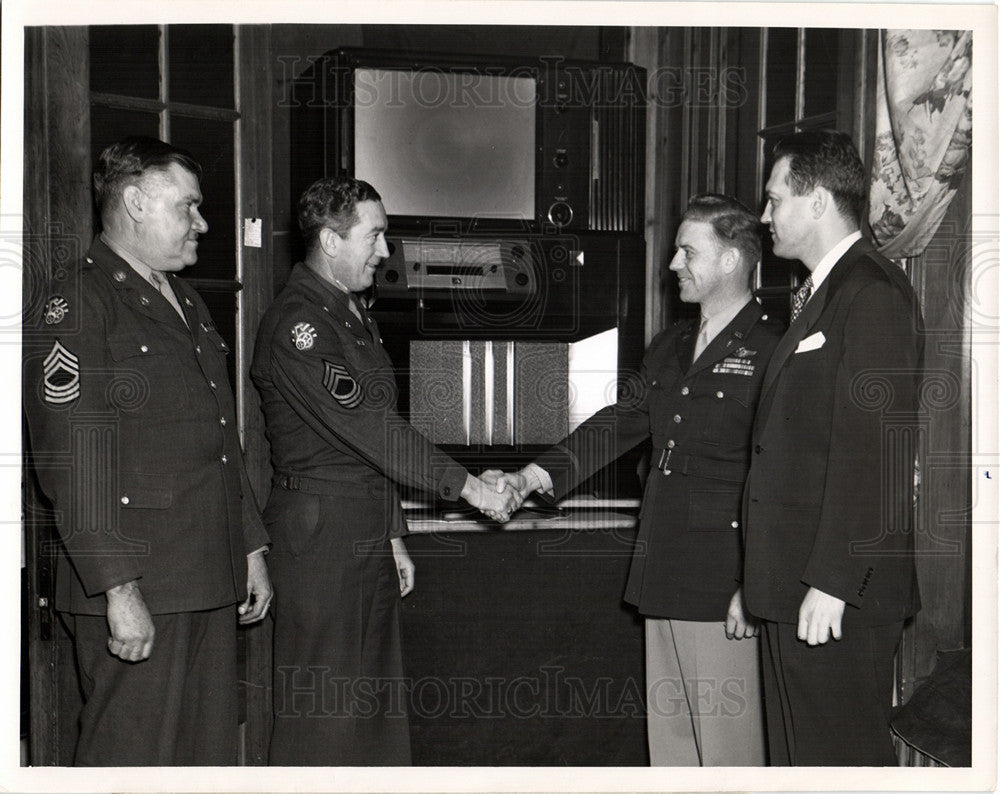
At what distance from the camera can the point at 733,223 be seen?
2203mm

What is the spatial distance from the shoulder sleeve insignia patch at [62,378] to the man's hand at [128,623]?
14.6 inches

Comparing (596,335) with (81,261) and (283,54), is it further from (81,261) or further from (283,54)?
(81,261)

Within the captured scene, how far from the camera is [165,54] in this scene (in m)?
2.48

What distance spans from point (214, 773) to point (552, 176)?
1.83 meters

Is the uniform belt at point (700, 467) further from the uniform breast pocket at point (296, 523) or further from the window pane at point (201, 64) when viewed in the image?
the window pane at point (201, 64)

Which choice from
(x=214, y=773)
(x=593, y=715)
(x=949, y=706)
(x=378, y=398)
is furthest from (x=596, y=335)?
(x=214, y=773)

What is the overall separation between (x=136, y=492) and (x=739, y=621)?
1.28m

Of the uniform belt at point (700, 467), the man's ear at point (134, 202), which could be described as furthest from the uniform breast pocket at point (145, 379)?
the uniform belt at point (700, 467)

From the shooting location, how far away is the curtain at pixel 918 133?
189cm

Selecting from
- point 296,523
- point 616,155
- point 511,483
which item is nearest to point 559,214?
point 616,155

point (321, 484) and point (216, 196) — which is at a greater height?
point (216, 196)

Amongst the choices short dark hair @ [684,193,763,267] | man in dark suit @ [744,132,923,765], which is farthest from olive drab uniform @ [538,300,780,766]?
man in dark suit @ [744,132,923,765]

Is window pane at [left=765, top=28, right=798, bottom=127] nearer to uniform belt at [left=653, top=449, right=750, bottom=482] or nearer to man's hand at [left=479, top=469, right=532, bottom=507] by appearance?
uniform belt at [left=653, top=449, right=750, bottom=482]

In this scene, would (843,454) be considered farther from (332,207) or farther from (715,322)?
(332,207)
